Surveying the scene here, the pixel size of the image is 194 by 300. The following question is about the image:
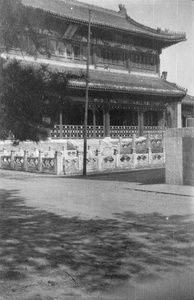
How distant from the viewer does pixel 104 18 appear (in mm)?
26125

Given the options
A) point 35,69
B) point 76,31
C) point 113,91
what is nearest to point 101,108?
point 113,91

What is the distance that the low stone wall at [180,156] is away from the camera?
35.2 ft

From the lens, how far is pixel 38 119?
17.2ft

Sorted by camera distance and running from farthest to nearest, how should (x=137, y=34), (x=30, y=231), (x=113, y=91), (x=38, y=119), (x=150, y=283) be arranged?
(x=137, y=34) < (x=113, y=91) < (x=30, y=231) < (x=38, y=119) < (x=150, y=283)

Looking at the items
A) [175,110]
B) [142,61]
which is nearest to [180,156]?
[175,110]

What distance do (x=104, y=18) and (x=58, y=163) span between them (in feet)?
44.9

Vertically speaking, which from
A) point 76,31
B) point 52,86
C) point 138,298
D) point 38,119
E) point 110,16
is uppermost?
point 110,16

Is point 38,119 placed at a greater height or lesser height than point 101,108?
lesser

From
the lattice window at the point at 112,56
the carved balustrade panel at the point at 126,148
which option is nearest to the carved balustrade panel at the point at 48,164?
the carved balustrade panel at the point at 126,148

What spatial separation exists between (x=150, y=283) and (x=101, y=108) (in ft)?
66.3

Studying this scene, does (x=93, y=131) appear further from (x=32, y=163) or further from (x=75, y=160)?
(x=75, y=160)

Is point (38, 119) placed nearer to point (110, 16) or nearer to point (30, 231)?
point (30, 231)

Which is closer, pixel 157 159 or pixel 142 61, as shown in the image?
pixel 157 159

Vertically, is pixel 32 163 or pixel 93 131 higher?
pixel 93 131
